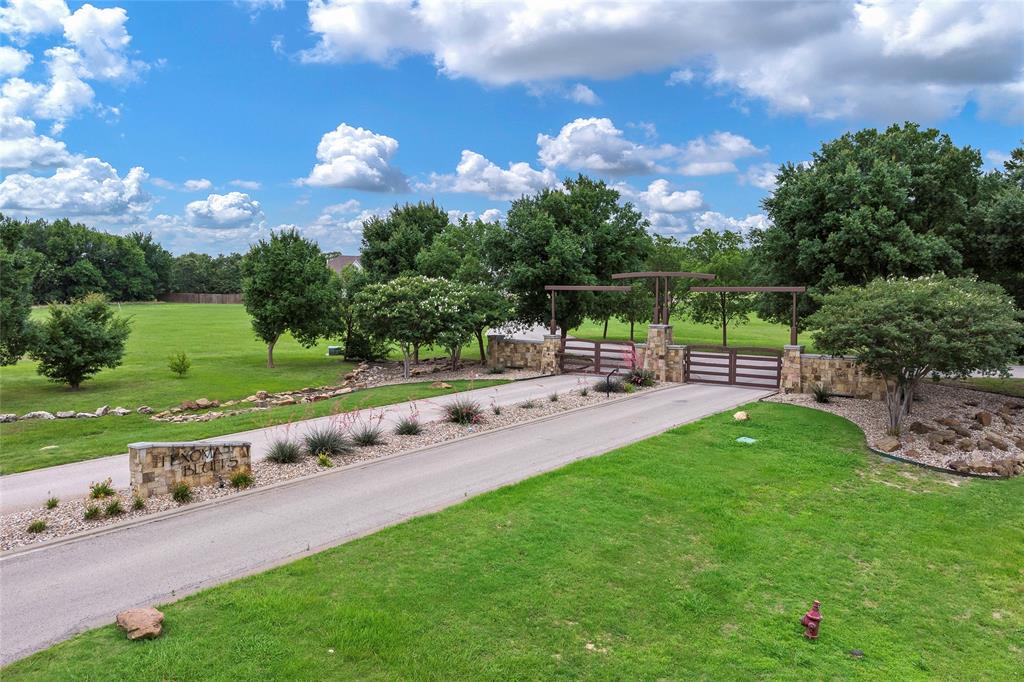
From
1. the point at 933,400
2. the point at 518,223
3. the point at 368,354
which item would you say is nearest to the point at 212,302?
the point at 368,354

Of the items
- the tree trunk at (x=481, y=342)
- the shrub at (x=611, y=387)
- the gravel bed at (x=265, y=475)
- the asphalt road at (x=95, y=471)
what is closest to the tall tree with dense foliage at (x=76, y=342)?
the asphalt road at (x=95, y=471)

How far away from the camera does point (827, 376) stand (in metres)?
19.5

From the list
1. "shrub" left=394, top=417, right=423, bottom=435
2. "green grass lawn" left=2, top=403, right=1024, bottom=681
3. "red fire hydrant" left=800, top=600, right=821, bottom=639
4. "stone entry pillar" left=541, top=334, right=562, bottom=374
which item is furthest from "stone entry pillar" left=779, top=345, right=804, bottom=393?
"red fire hydrant" left=800, top=600, right=821, bottom=639

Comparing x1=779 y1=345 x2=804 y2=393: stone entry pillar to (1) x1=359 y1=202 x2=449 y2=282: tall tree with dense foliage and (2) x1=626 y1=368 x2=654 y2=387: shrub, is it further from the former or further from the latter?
(1) x1=359 y1=202 x2=449 y2=282: tall tree with dense foliage

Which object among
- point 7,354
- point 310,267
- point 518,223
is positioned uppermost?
point 518,223

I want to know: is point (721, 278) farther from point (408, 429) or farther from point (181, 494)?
point (181, 494)

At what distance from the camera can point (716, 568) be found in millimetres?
7543

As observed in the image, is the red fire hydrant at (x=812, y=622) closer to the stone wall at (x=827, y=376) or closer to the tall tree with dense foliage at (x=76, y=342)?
the stone wall at (x=827, y=376)

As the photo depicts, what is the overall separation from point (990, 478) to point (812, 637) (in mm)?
8518

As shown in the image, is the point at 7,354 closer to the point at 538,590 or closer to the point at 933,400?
the point at 538,590

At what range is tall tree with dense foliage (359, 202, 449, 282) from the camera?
34.5 meters

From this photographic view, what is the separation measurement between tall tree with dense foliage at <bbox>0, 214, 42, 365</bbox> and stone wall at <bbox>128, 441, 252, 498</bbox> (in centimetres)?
1318

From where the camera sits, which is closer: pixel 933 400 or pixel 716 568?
pixel 716 568

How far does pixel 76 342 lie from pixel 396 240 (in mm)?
17071
